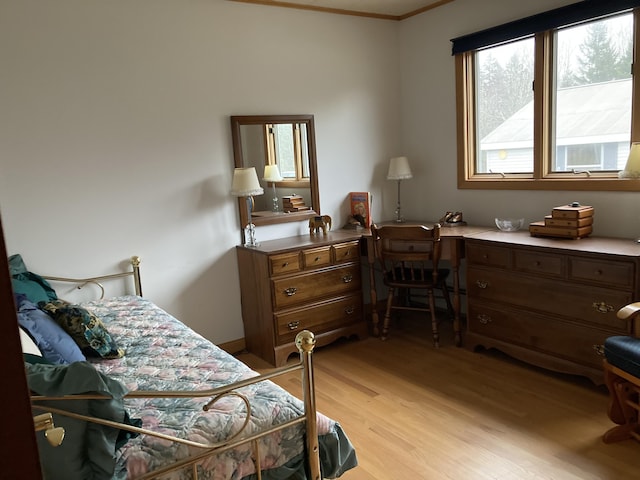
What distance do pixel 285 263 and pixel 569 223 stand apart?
1.83 m

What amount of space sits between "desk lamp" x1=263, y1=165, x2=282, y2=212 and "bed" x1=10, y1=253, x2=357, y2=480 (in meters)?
1.64

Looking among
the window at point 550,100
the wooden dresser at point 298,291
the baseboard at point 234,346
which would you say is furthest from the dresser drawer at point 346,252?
the window at point 550,100

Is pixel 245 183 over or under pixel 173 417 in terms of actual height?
over

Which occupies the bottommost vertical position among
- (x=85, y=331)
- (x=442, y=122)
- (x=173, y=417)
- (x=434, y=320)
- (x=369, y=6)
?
(x=434, y=320)

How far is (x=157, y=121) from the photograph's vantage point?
3.35 metres

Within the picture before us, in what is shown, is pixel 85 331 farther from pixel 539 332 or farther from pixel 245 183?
pixel 539 332

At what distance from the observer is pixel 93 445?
1.38m

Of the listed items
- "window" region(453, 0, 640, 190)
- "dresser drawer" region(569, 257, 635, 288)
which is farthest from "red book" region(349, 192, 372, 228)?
"dresser drawer" region(569, 257, 635, 288)

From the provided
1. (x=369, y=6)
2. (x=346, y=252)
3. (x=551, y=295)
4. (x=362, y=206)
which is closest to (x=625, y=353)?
(x=551, y=295)

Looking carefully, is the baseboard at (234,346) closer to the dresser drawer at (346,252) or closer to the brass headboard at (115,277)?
the brass headboard at (115,277)

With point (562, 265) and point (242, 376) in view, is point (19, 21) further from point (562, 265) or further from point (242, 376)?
point (562, 265)

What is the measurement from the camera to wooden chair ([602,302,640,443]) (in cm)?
229

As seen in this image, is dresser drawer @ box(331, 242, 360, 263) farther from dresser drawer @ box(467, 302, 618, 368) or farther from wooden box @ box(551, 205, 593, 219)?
wooden box @ box(551, 205, 593, 219)

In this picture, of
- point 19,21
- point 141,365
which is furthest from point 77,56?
point 141,365
